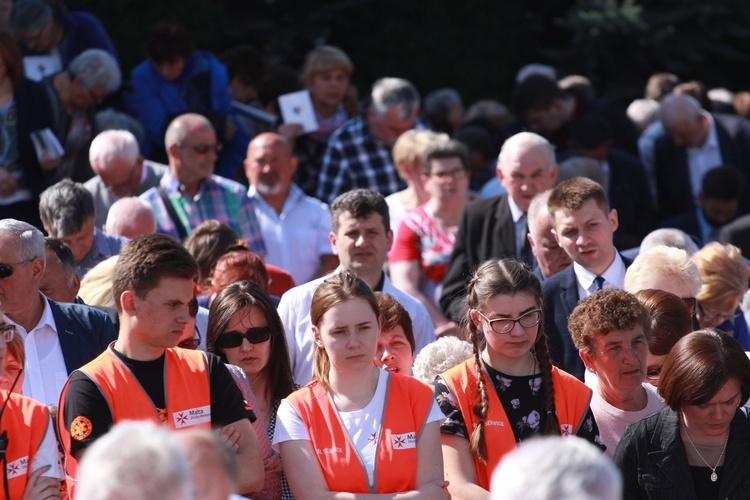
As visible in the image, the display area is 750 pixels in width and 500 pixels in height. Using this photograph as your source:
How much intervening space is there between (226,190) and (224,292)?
8.97 feet

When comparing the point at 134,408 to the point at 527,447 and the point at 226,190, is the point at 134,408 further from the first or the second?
the point at 226,190

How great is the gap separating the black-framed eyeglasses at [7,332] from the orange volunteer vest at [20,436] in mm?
249

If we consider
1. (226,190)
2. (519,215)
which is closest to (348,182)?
(226,190)

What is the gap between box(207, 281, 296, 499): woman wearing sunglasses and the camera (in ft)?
18.0

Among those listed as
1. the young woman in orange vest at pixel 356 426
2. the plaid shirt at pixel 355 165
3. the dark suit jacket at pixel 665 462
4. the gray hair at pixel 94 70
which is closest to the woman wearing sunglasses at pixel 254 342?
the young woman in orange vest at pixel 356 426

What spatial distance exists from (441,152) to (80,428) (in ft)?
14.1

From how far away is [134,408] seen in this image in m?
4.45

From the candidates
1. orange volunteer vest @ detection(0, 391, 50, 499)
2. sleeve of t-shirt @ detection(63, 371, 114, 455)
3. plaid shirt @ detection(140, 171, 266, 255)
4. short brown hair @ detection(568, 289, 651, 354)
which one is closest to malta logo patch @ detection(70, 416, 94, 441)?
sleeve of t-shirt @ detection(63, 371, 114, 455)

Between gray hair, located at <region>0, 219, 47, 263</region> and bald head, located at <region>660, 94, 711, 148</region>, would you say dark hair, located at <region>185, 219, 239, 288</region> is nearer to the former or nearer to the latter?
gray hair, located at <region>0, 219, 47, 263</region>

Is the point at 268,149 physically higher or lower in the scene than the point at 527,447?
higher

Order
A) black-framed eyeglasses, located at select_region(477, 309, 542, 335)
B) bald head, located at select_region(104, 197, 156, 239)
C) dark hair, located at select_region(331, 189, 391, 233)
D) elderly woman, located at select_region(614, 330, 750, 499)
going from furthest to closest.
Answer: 1. bald head, located at select_region(104, 197, 156, 239)
2. dark hair, located at select_region(331, 189, 391, 233)
3. black-framed eyeglasses, located at select_region(477, 309, 542, 335)
4. elderly woman, located at select_region(614, 330, 750, 499)

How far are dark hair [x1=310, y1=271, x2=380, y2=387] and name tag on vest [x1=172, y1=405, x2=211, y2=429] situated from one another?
0.55 meters

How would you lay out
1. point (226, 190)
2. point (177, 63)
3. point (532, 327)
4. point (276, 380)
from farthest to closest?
point (177, 63)
point (226, 190)
point (276, 380)
point (532, 327)

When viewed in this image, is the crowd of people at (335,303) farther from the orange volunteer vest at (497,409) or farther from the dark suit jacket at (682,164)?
the dark suit jacket at (682,164)
